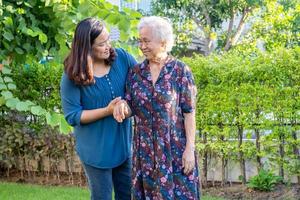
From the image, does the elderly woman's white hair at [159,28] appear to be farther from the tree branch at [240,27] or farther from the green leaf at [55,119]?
the tree branch at [240,27]

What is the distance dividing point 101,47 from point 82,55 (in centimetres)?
13

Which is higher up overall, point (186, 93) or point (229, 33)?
point (229, 33)

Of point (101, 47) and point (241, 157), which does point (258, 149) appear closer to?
point (241, 157)

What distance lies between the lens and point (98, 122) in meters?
2.81

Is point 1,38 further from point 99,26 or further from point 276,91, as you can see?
point 276,91

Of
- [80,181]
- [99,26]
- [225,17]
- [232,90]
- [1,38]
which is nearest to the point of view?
[99,26]

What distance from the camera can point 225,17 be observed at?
563 inches

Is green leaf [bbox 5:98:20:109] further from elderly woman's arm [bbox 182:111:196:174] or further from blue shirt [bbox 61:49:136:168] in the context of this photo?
elderly woman's arm [bbox 182:111:196:174]

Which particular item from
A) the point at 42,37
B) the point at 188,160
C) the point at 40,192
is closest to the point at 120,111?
the point at 188,160

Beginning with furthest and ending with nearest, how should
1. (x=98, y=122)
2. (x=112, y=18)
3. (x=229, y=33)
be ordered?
(x=229, y=33)
(x=112, y=18)
(x=98, y=122)

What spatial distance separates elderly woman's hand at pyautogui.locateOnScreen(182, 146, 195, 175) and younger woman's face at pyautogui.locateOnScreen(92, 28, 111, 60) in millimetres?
739

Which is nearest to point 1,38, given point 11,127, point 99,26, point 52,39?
point 52,39

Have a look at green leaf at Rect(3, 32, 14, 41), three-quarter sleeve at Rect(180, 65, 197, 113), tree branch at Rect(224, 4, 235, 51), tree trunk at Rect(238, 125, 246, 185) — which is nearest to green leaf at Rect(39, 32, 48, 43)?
green leaf at Rect(3, 32, 14, 41)

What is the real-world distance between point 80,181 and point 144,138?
399cm
